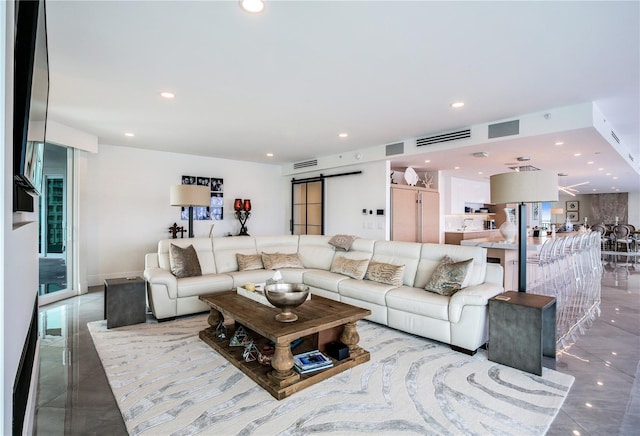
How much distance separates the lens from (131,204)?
20.2 feet

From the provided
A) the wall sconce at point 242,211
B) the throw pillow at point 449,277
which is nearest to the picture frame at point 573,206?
the wall sconce at point 242,211

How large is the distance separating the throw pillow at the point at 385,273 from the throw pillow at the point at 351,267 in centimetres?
8

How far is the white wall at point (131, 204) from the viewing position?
5.78 metres

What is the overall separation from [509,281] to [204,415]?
4387 millimetres

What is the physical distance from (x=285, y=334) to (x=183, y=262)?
95.0 inches

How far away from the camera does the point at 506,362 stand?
9.10ft

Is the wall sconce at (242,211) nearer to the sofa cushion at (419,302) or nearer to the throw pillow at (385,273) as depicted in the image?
the throw pillow at (385,273)

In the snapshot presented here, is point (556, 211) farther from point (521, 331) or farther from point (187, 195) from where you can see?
point (187, 195)

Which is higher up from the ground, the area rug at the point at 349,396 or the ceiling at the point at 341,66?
the ceiling at the point at 341,66

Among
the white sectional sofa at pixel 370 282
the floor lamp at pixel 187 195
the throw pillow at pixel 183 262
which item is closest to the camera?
the white sectional sofa at pixel 370 282

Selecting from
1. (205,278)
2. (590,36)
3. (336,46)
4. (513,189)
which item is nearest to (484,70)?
(590,36)

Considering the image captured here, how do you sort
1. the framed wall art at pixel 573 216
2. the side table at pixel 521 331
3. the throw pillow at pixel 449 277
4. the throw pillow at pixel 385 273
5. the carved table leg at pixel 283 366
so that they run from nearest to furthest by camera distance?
the carved table leg at pixel 283 366 < the side table at pixel 521 331 < the throw pillow at pixel 449 277 < the throw pillow at pixel 385 273 < the framed wall art at pixel 573 216

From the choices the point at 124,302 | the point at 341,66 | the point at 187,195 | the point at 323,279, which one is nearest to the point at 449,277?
the point at 323,279

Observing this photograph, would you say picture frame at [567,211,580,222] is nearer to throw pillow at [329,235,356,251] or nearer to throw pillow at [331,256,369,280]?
throw pillow at [329,235,356,251]
